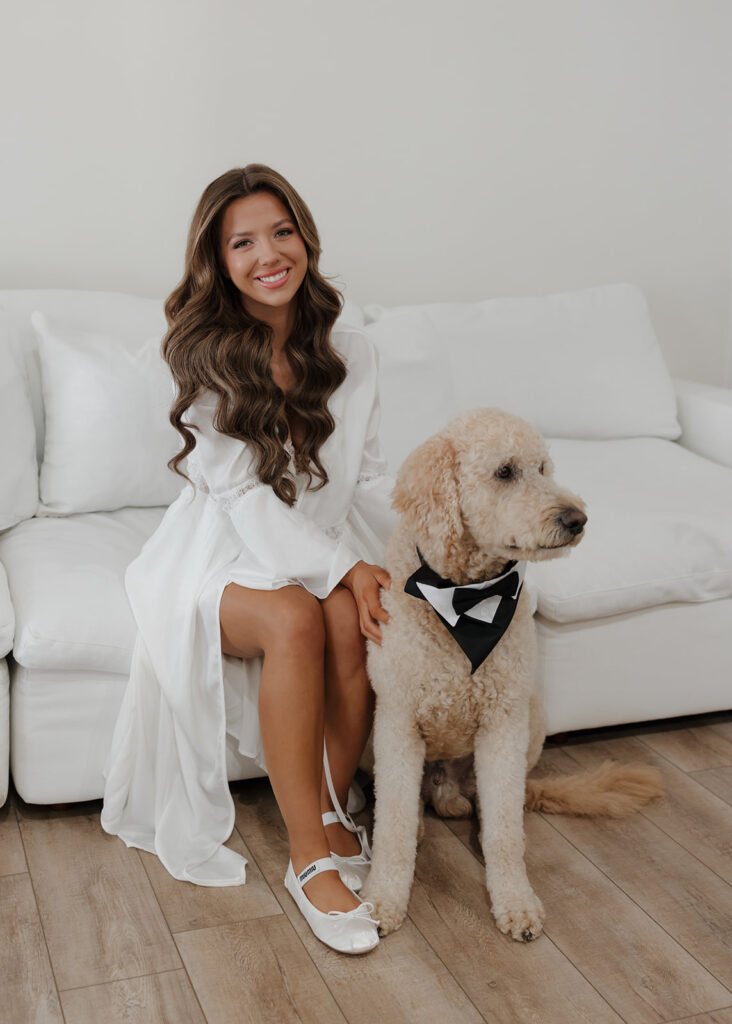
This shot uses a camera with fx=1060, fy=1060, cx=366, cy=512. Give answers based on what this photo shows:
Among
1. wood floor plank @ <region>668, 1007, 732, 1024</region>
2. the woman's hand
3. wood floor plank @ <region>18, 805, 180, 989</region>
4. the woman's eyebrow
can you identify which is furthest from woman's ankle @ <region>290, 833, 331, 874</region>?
the woman's eyebrow

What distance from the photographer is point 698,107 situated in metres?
3.50

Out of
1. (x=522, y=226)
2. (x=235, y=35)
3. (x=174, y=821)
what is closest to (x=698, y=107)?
(x=522, y=226)

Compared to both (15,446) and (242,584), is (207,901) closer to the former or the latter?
(242,584)

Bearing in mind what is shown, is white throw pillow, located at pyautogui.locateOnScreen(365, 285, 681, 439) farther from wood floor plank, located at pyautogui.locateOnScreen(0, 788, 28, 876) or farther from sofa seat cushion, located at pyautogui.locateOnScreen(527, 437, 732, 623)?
wood floor plank, located at pyautogui.locateOnScreen(0, 788, 28, 876)

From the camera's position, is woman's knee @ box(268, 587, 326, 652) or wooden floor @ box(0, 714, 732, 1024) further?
woman's knee @ box(268, 587, 326, 652)

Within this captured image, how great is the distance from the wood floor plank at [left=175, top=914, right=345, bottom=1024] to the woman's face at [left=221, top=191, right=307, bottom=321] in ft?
3.66

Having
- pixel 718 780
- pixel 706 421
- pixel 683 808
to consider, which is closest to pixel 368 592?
pixel 683 808

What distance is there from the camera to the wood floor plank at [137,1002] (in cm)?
153

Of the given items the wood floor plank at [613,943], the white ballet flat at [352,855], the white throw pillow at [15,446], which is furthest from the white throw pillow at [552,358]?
the wood floor plank at [613,943]

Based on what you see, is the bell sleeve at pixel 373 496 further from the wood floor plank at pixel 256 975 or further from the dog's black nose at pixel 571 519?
the wood floor plank at pixel 256 975

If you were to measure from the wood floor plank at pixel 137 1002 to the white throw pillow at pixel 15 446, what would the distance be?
3.75 ft

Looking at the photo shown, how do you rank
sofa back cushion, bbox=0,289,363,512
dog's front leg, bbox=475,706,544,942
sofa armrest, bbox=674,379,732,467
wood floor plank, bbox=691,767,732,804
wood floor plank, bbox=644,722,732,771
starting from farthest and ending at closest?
sofa armrest, bbox=674,379,732,467 < sofa back cushion, bbox=0,289,363,512 < wood floor plank, bbox=644,722,732,771 < wood floor plank, bbox=691,767,732,804 < dog's front leg, bbox=475,706,544,942

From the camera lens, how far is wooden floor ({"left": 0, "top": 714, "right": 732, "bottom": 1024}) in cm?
156

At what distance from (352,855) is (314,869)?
164mm
